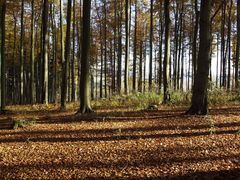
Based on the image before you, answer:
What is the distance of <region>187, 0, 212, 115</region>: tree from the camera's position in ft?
40.1

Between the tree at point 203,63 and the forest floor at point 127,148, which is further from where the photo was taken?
the tree at point 203,63

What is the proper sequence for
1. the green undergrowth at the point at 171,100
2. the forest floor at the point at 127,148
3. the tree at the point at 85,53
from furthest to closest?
the green undergrowth at the point at 171,100, the tree at the point at 85,53, the forest floor at the point at 127,148

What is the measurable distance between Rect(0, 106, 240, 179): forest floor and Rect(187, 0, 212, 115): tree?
1.79 ft

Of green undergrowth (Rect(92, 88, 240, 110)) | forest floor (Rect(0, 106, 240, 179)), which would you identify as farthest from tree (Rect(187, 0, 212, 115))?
green undergrowth (Rect(92, 88, 240, 110))

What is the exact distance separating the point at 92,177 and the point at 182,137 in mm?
3358

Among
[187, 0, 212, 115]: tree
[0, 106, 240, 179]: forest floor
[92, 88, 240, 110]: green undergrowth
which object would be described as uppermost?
[187, 0, 212, 115]: tree

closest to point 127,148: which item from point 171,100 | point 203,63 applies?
point 203,63

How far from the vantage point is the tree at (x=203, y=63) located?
12.2m

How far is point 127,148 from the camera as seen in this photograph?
27.9ft

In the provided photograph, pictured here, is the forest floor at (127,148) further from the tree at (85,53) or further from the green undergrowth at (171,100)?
the green undergrowth at (171,100)

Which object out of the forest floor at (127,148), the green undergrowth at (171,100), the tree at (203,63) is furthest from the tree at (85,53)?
the tree at (203,63)

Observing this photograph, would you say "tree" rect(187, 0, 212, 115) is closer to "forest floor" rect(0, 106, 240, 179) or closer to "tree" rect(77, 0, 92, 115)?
"forest floor" rect(0, 106, 240, 179)

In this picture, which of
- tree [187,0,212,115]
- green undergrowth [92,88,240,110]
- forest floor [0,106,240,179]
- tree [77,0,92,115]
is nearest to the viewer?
forest floor [0,106,240,179]

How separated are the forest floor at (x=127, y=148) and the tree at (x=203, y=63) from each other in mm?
546
